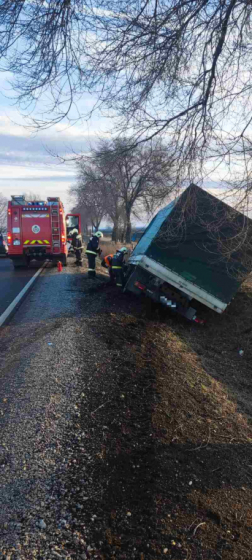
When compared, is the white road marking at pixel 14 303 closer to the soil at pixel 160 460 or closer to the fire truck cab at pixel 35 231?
the soil at pixel 160 460

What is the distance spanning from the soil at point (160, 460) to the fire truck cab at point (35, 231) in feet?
32.3

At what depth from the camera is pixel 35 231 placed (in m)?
15.4

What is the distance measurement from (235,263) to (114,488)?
6919 mm

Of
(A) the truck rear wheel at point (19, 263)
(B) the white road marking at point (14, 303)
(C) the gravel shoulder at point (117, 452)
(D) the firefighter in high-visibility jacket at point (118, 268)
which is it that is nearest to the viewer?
(C) the gravel shoulder at point (117, 452)

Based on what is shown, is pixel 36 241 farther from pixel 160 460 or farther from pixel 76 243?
pixel 160 460

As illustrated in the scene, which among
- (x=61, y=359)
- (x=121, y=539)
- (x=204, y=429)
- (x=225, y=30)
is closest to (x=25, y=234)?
(x=61, y=359)

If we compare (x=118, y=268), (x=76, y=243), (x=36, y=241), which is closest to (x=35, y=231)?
(x=36, y=241)

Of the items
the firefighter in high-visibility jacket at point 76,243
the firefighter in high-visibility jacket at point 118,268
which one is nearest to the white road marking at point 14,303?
the firefighter in high-visibility jacket at point 118,268

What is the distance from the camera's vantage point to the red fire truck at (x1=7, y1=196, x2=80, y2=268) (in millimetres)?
15352

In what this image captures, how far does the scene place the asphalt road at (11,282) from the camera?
9.44m

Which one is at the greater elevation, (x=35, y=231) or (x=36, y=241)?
(x=35, y=231)

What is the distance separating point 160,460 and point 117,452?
0.37m

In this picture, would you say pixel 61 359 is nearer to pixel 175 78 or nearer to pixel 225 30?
pixel 175 78

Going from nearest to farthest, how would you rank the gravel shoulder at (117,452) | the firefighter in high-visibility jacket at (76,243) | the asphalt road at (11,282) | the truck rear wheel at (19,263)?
the gravel shoulder at (117,452) → the asphalt road at (11,282) → the truck rear wheel at (19,263) → the firefighter in high-visibility jacket at (76,243)
